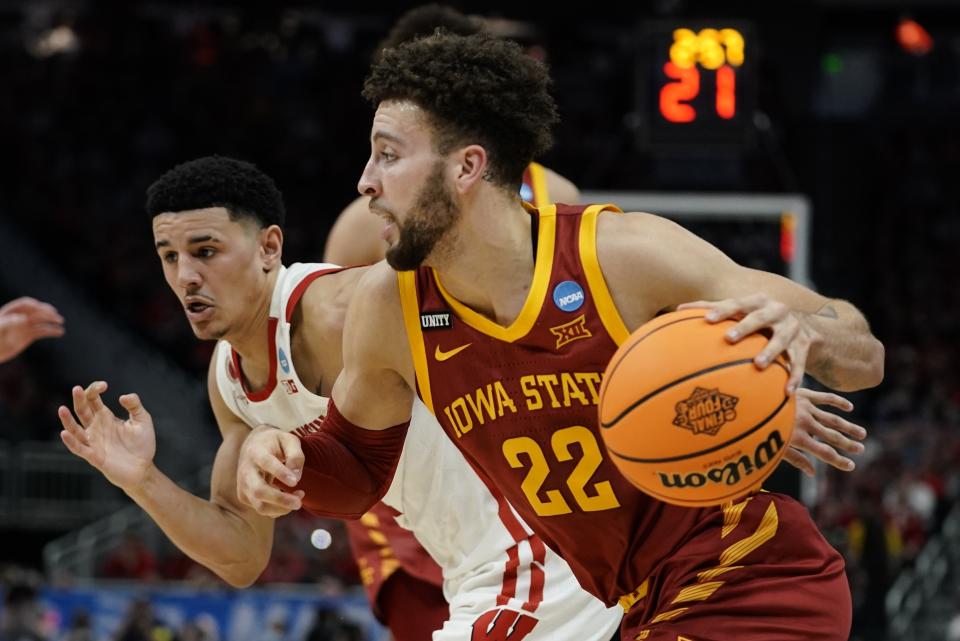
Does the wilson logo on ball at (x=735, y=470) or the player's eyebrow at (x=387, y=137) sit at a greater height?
the player's eyebrow at (x=387, y=137)

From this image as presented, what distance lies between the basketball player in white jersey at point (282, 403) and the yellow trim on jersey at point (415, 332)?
23.5 inches

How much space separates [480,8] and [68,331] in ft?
21.4

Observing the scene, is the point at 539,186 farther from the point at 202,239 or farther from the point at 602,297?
the point at 602,297

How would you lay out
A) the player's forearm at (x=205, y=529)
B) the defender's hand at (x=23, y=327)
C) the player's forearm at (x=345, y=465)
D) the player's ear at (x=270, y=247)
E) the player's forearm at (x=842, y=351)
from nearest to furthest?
the player's forearm at (x=842, y=351)
the player's forearm at (x=345, y=465)
the player's forearm at (x=205, y=529)
the player's ear at (x=270, y=247)
the defender's hand at (x=23, y=327)

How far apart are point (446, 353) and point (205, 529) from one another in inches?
43.4

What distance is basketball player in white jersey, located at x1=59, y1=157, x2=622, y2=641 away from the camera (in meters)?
4.50

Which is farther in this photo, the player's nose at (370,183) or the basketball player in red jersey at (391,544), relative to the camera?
the basketball player in red jersey at (391,544)

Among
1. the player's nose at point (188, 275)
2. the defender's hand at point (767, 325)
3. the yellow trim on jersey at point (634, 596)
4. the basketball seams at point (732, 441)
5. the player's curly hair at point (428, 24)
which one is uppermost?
the player's curly hair at point (428, 24)

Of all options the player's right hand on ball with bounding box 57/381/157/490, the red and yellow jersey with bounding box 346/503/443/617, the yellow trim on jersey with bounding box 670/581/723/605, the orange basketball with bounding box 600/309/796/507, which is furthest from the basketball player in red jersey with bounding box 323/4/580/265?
the orange basketball with bounding box 600/309/796/507

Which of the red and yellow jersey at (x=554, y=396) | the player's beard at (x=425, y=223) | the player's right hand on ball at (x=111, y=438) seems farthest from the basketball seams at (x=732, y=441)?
the player's right hand on ball at (x=111, y=438)

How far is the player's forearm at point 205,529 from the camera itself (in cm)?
424

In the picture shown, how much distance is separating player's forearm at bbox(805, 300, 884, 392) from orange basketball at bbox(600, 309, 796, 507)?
24cm

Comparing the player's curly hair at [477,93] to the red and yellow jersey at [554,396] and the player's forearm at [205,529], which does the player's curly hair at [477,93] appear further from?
the player's forearm at [205,529]

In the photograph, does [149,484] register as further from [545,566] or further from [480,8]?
[480,8]
